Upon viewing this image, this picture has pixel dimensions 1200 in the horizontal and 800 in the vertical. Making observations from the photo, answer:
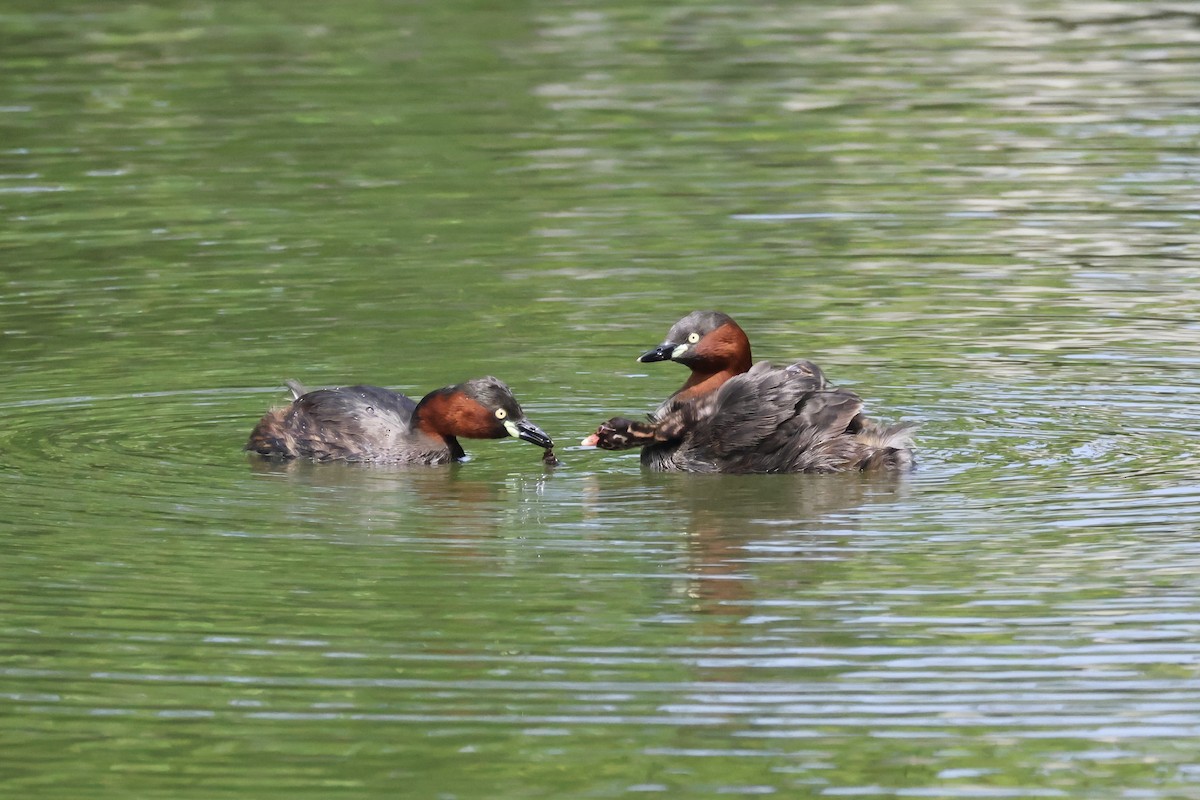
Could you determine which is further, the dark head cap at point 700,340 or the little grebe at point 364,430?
the dark head cap at point 700,340

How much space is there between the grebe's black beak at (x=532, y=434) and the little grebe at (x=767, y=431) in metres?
0.20

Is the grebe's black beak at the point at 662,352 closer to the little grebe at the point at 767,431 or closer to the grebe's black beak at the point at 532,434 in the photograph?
the little grebe at the point at 767,431

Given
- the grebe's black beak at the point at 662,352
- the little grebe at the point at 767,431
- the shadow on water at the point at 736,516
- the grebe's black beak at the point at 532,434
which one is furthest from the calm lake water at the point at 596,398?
the grebe's black beak at the point at 662,352

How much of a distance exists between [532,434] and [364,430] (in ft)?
2.94

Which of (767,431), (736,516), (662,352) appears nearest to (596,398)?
(662,352)

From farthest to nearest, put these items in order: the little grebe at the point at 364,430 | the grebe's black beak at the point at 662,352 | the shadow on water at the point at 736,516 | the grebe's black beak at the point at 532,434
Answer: the grebe's black beak at the point at 662,352 → the little grebe at the point at 364,430 → the grebe's black beak at the point at 532,434 → the shadow on water at the point at 736,516

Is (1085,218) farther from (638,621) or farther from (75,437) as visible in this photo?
(638,621)

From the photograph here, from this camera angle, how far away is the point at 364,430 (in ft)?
38.3

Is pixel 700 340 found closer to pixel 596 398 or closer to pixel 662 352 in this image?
pixel 662 352

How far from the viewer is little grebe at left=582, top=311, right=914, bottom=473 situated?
35.9 ft

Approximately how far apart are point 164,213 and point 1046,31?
10463 mm

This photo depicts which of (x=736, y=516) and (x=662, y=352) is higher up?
(x=662, y=352)

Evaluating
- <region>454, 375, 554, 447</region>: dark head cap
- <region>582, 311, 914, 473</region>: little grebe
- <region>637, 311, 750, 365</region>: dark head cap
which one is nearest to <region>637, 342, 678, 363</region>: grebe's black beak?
<region>637, 311, 750, 365</region>: dark head cap

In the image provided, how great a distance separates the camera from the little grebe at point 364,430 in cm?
1154
